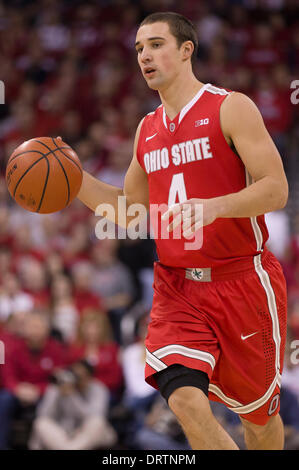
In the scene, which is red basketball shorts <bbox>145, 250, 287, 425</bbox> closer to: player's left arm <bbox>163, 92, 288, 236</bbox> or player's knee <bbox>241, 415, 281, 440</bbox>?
player's knee <bbox>241, 415, 281, 440</bbox>

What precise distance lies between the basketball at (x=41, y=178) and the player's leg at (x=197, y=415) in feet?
3.82

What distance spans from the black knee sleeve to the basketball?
1055 mm

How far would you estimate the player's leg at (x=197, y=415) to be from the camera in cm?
322

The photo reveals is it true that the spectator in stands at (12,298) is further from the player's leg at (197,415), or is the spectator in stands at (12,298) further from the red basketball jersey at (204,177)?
the player's leg at (197,415)

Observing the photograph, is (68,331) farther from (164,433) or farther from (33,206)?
(33,206)

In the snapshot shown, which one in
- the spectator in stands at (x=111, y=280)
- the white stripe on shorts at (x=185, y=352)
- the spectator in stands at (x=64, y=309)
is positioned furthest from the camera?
the spectator in stands at (x=111, y=280)

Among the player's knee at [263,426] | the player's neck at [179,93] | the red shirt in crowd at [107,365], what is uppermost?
the player's neck at [179,93]

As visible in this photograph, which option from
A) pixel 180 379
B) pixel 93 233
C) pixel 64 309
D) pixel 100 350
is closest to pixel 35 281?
pixel 64 309

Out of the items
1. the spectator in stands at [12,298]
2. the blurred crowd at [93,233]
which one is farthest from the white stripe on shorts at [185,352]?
the spectator in stands at [12,298]

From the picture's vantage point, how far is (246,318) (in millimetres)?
3635

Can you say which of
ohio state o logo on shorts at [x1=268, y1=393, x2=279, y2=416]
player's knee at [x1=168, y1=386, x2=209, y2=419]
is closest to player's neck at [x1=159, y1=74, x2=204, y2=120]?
player's knee at [x1=168, y1=386, x2=209, y2=419]

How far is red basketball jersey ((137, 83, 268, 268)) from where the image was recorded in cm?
357

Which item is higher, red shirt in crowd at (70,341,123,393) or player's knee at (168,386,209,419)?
player's knee at (168,386,209,419)
